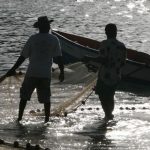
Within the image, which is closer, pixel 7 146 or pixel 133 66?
pixel 7 146

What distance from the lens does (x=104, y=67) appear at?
1164 cm

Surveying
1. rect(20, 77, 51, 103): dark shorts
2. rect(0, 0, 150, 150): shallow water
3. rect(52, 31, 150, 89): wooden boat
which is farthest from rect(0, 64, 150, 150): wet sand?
rect(52, 31, 150, 89): wooden boat

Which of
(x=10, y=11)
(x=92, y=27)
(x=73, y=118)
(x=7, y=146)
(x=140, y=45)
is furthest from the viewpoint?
(x=10, y=11)

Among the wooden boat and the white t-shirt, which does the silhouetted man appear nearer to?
the white t-shirt

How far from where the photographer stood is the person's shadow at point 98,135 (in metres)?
9.98

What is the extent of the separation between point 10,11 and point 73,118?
49568 mm

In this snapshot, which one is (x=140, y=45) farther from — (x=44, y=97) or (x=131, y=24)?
(x=44, y=97)

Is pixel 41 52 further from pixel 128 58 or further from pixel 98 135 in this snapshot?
pixel 128 58

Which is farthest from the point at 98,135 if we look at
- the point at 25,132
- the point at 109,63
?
the point at 109,63

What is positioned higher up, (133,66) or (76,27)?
(133,66)

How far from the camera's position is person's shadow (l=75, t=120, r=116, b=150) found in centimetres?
998

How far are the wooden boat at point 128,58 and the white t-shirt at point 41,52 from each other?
14.7 feet

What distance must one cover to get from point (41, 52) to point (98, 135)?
2159mm

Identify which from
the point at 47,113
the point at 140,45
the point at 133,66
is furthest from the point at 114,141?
the point at 140,45
